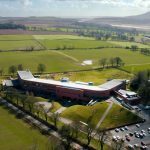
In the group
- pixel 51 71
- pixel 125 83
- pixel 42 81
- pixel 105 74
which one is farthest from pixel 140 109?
pixel 51 71

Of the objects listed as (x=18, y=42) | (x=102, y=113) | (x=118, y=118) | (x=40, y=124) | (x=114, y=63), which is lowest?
(x=40, y=124)

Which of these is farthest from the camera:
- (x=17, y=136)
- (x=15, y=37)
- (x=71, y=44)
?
(x=15, y=37)

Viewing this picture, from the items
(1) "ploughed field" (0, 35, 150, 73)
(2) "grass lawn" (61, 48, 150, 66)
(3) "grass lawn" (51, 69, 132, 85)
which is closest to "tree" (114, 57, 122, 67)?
(1) "ploughed field" (0, 35, 150, 73)

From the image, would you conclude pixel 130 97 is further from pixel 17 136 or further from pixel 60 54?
pixel 60 54

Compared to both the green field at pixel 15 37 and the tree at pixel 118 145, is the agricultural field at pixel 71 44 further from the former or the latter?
the tree at pixel 118 145

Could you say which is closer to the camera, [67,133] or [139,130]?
[67,133]

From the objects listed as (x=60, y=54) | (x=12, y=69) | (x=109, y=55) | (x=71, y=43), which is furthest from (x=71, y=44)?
(x=12, y=69)
